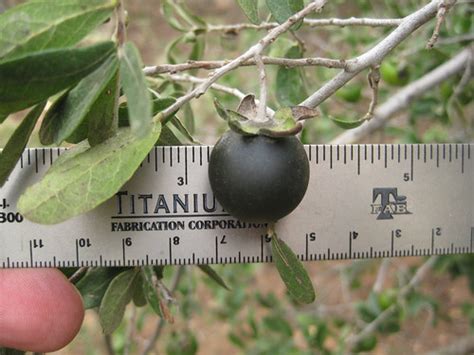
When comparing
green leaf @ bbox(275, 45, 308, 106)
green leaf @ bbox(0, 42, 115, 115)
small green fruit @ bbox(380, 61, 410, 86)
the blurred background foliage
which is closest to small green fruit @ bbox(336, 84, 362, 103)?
the blurred background foliage

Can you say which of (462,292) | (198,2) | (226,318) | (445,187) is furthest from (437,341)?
(198,2)

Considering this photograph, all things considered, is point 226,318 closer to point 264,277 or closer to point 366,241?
point 366,241

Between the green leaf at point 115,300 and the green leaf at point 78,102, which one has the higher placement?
the green leaf at point 78,102

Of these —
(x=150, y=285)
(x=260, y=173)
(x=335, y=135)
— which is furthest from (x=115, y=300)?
(x=335, y=135)

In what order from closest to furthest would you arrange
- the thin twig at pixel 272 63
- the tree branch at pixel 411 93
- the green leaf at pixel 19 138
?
1. the green leaf at pixel 19 138
2. the thin twig at pixel 272 63
3. the tree branch at pixel 411 93

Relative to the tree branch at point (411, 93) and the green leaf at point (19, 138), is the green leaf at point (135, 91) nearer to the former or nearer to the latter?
the green leaf at point (19, 138)

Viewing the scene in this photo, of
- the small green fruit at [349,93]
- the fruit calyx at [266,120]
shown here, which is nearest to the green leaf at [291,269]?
the fruit calyx at [266,120]

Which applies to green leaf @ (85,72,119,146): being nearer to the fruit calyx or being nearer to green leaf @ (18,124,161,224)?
green leaf @ (18,124,161,224)

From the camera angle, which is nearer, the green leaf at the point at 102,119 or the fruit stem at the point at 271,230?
the green leaf at the point at 102,119
